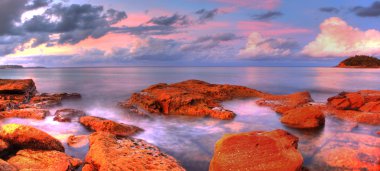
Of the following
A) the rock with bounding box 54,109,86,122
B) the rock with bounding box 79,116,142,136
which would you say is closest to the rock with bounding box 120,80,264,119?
the rock with bounding box 54,109,86,122

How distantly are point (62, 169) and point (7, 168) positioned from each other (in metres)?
1.31

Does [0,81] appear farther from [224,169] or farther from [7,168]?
[224,169]

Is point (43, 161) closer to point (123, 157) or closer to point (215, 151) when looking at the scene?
point (123, 157)

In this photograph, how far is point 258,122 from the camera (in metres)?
15.8

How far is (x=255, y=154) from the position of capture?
25.0 ft

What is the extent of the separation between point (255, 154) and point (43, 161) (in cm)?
601

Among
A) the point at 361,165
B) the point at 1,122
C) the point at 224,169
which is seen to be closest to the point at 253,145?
the point at 224,169

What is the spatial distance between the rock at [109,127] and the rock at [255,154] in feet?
18.8

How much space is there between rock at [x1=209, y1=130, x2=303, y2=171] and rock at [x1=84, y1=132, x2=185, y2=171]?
1.17 metres

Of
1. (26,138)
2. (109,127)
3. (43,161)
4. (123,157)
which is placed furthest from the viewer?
(109,127)

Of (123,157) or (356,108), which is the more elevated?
(123,157)

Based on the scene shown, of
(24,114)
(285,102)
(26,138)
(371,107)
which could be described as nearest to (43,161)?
(26,138)

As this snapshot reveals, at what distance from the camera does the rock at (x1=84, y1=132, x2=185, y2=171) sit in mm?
7598

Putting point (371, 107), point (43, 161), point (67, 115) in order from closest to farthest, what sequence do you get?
point (43, 161) < point (67, 115) < point (371, 107)
